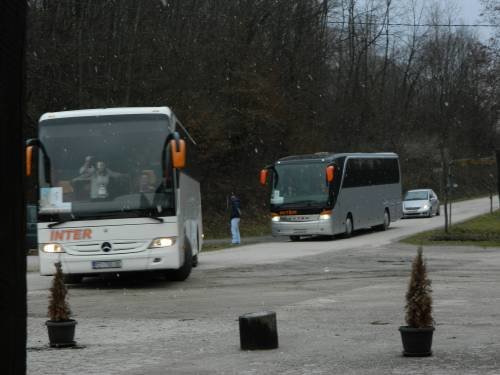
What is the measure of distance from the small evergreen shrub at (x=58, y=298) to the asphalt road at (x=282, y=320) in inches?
14.9

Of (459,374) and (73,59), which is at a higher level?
(73,59)

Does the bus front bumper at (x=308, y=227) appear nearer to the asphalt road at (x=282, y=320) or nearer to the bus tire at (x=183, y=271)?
the asphalt road at (x=282, y=320)

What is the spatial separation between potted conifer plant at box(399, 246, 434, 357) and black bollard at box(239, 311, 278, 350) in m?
1.41

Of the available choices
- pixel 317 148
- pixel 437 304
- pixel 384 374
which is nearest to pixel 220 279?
pixel 437 304

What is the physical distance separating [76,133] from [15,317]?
50.4 feet

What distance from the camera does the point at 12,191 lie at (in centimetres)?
352

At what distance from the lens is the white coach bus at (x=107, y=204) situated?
1805 cm

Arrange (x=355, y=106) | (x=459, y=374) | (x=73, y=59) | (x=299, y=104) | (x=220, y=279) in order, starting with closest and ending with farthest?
1. (x=459, y=374)
2. (x=220, y=279)
3. (x=73, y=59)
4. (x=299, y=104)
5. (x=355, y=106)

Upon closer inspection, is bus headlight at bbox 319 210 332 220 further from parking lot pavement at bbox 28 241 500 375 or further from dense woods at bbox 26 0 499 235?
parking lot pavement at bbox 28 241 500 375

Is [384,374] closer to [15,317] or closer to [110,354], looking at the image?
[110,354]

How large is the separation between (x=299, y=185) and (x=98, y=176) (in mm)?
20697

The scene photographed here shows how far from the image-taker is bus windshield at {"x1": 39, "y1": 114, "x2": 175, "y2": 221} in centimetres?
1808

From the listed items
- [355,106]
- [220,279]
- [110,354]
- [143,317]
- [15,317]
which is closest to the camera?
[15,317]

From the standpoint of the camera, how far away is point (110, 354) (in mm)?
10281
